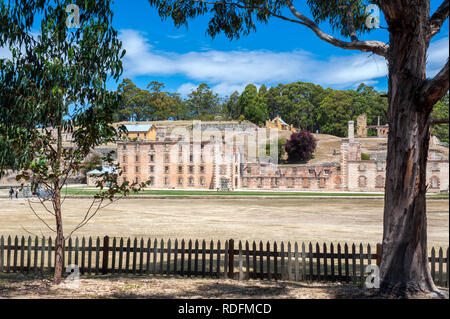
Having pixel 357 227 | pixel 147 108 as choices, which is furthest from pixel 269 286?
pixel 147 108

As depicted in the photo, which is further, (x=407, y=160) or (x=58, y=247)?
(x=58, y=247)

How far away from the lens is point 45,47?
7547mm

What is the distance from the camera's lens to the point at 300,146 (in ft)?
282

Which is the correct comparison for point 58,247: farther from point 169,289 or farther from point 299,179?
point 299,179

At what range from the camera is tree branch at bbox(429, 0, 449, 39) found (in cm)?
700

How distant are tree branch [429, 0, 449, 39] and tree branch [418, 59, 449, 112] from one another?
1.25 m

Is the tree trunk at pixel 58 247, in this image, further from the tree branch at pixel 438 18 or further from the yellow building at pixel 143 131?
the yellow building at pixel 143 131

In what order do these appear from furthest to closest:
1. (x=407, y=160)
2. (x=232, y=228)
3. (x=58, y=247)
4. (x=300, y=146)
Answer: (x=300, y=146) < (x=232, y=228) < (x=58, y=247) < (x=407, y=160)

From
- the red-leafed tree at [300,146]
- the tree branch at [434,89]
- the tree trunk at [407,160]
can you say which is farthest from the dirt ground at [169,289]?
the red-leafed tree at [300,146]

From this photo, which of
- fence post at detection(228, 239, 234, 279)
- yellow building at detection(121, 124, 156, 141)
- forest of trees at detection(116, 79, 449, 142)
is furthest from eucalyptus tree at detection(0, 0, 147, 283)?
forest of trees at detection(116, 79, 449, 142)

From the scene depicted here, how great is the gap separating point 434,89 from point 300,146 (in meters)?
80.9

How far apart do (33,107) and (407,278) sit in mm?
6921

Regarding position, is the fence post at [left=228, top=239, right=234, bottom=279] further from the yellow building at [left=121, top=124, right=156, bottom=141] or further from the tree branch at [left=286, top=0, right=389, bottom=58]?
the yellow building at [left=121, top=124, right=156, bottom=141]

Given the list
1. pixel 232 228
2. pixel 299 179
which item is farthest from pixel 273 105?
pixel 232 228
